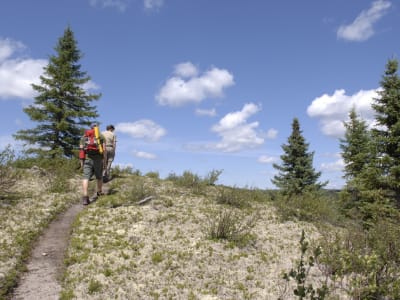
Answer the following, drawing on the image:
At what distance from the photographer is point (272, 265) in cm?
701

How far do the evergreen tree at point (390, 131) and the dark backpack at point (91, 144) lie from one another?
1524cm

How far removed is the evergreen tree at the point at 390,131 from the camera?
56.4ft

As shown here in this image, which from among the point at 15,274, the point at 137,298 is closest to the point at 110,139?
the point at 15,274

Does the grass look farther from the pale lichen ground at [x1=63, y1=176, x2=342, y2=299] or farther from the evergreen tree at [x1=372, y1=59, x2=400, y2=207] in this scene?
the evergreen tree at [x1=372, y1=59, x2=400, y2=207]

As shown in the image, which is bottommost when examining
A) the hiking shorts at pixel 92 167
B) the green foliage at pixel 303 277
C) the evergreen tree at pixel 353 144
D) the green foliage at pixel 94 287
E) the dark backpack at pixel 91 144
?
the green foliage at pixel 94 287

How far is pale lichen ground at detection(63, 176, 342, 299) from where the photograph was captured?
5609mm

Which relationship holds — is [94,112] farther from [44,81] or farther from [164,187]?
[164,187]

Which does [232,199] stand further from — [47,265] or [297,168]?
[297,168]

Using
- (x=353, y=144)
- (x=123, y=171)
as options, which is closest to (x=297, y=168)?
(x=353, y=144)

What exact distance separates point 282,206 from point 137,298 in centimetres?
788

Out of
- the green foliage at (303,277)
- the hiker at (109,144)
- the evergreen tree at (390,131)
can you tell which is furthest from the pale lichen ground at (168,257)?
the evergreen tree at (390,131)

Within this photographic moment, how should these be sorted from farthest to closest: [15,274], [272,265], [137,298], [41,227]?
1. [41,227]
2. [272,265]
3. [15,274]
4. [137,298]

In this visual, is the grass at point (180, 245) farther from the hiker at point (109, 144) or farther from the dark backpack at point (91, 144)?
the hiker at point (109, 144)

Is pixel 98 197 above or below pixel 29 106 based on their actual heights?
below
